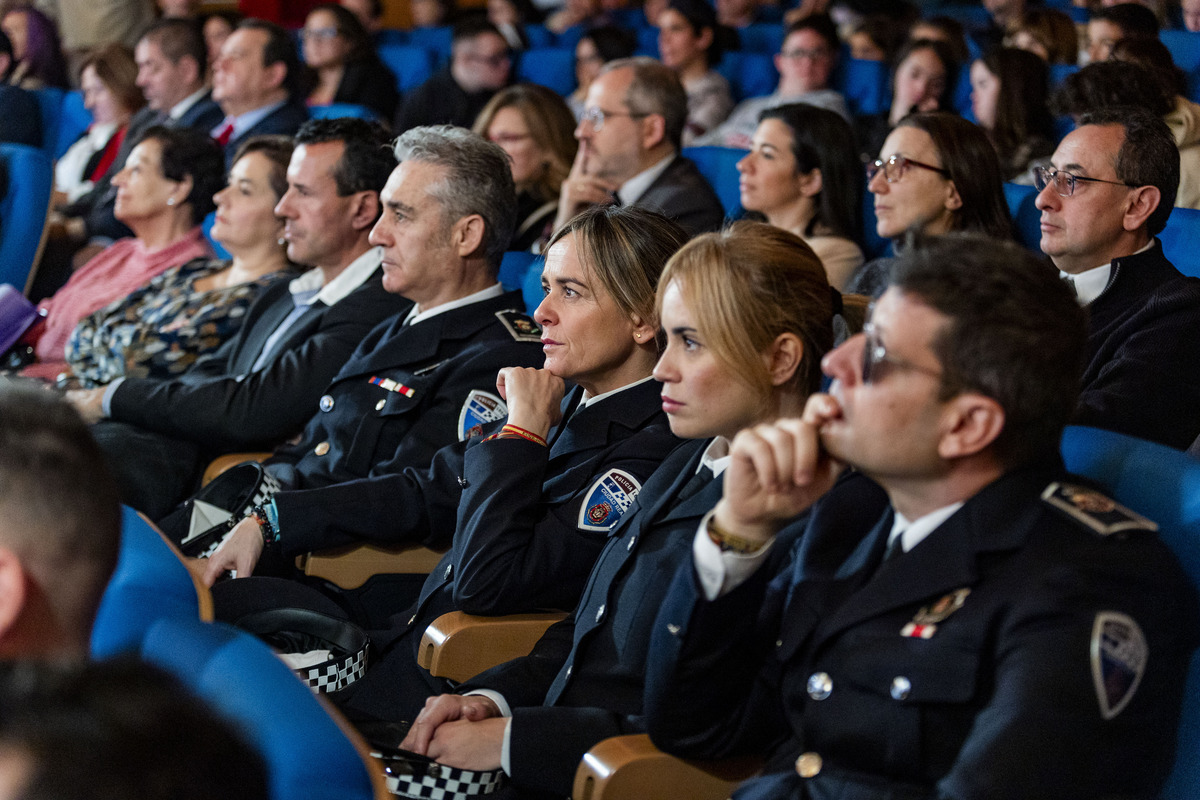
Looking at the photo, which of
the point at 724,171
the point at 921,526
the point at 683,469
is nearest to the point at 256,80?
the point at 724,171

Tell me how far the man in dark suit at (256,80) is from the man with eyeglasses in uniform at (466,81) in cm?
90

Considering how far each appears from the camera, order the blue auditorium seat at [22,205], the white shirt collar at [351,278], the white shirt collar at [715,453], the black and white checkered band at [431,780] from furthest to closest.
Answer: the blue auditorium seat at [22,205]
the white shirt collar at [351,278]
the white shirt collar at [715,453]
the black and white checkered band at [431,780]

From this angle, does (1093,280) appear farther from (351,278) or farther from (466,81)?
(466,81)

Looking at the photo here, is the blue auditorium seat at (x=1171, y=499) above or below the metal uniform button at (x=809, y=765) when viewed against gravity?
above

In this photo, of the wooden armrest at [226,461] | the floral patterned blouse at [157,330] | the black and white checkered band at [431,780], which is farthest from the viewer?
the floral patterned blouse at [157,330]

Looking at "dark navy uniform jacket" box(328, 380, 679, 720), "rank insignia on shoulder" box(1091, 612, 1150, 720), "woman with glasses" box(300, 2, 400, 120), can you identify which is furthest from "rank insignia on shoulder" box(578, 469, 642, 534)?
"woman with glasses" box(300, 2, 400, 120)

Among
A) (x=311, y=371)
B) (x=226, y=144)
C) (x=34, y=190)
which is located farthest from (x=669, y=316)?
(x=226, y=144)

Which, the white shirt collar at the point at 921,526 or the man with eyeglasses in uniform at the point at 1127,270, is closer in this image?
the white shirt collar at the point at 921,526

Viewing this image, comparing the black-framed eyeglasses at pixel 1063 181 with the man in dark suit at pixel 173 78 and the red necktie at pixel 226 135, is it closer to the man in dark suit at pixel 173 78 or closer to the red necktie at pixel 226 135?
the red necktie at pixel 226 135

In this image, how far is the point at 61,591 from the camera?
108 centimetres

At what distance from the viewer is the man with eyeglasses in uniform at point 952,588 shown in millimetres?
1153

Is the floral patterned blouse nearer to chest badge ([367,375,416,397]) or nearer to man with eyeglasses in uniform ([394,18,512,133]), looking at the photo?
chest badge ([367,375,416,397])

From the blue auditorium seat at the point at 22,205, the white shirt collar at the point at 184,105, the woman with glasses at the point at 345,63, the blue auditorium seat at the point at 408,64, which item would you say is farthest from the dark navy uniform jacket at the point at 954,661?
the blue auditorium seat at the point at 408,64

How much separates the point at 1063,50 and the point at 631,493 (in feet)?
12.3
